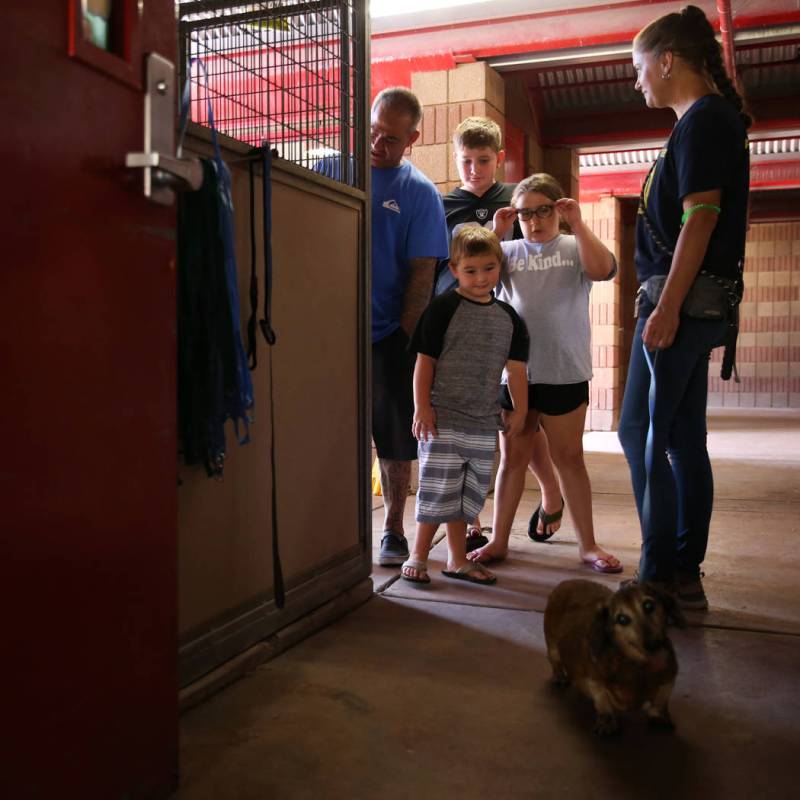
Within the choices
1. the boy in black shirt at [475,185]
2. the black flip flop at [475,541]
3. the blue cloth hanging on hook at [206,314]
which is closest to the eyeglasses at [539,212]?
the boy in black shirt at [475,185]

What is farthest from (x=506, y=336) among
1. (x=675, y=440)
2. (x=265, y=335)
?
(x=265, y=335)

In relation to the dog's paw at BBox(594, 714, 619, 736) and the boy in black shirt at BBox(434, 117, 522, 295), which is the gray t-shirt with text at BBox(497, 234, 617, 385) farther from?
the dog's paw at BBox(594, 714, 619, 736)

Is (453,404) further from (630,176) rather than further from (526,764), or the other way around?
(630,176)

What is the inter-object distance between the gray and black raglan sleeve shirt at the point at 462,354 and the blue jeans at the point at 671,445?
0.39 metres

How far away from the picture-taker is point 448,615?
2184mm

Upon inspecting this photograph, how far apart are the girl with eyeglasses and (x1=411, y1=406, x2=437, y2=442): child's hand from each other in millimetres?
362

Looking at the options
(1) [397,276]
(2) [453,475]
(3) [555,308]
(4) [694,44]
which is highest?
(4) [694,44]

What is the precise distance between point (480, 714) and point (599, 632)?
0.28 metres

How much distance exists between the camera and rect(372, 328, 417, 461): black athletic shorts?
9.16ft

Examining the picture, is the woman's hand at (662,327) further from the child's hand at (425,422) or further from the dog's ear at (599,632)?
the dog's ear at (599,632)

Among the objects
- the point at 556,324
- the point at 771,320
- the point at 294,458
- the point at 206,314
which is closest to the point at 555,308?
the point at 556,324

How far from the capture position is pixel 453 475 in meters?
2.44

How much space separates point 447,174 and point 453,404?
2653mm

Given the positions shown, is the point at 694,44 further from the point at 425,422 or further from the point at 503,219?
the point at 425,422
